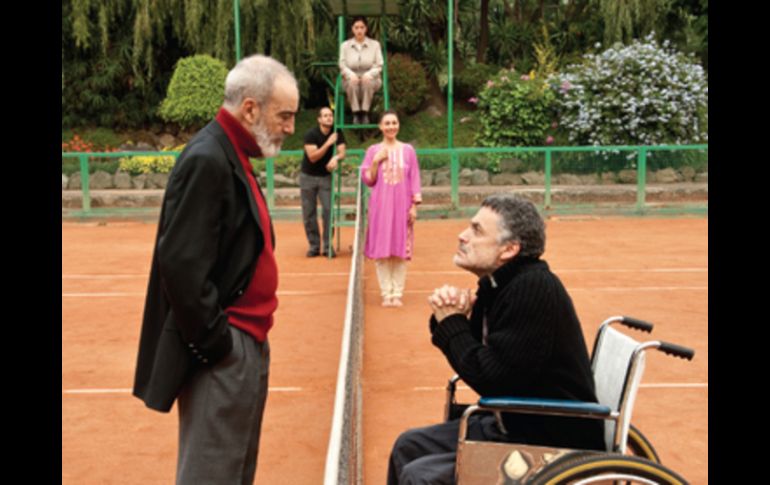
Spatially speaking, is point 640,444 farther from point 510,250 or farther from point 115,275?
point 115,275

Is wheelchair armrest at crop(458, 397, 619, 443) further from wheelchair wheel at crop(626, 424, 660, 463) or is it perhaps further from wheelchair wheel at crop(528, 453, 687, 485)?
wheelchair wheel at crop(626, 424, 660, 463)

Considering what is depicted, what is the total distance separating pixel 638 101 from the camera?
2205 centimetres

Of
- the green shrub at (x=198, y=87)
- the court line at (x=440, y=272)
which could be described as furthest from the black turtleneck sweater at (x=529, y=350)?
the green shrub at (x=198, y=87)

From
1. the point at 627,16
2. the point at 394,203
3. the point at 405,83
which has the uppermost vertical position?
the point at 627,16

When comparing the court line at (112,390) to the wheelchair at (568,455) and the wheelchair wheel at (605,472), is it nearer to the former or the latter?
the wheelchair at (568,455)

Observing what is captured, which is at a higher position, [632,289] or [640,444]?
[640,444]

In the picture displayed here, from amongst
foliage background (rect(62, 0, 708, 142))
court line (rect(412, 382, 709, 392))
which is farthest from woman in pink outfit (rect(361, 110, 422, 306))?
foliage background (rect(62, 0, 708, 142))

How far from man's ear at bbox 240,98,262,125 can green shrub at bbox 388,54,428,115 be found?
24239mm

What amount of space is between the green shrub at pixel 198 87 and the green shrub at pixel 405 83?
4.94 meters

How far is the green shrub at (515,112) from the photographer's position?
80.2 ft

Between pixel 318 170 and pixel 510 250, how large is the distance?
31.8 feet

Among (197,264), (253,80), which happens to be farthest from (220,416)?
(253,80)

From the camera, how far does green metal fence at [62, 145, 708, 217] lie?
61.7 feet

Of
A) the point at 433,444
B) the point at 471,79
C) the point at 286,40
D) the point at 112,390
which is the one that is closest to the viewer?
the point at 433,444
